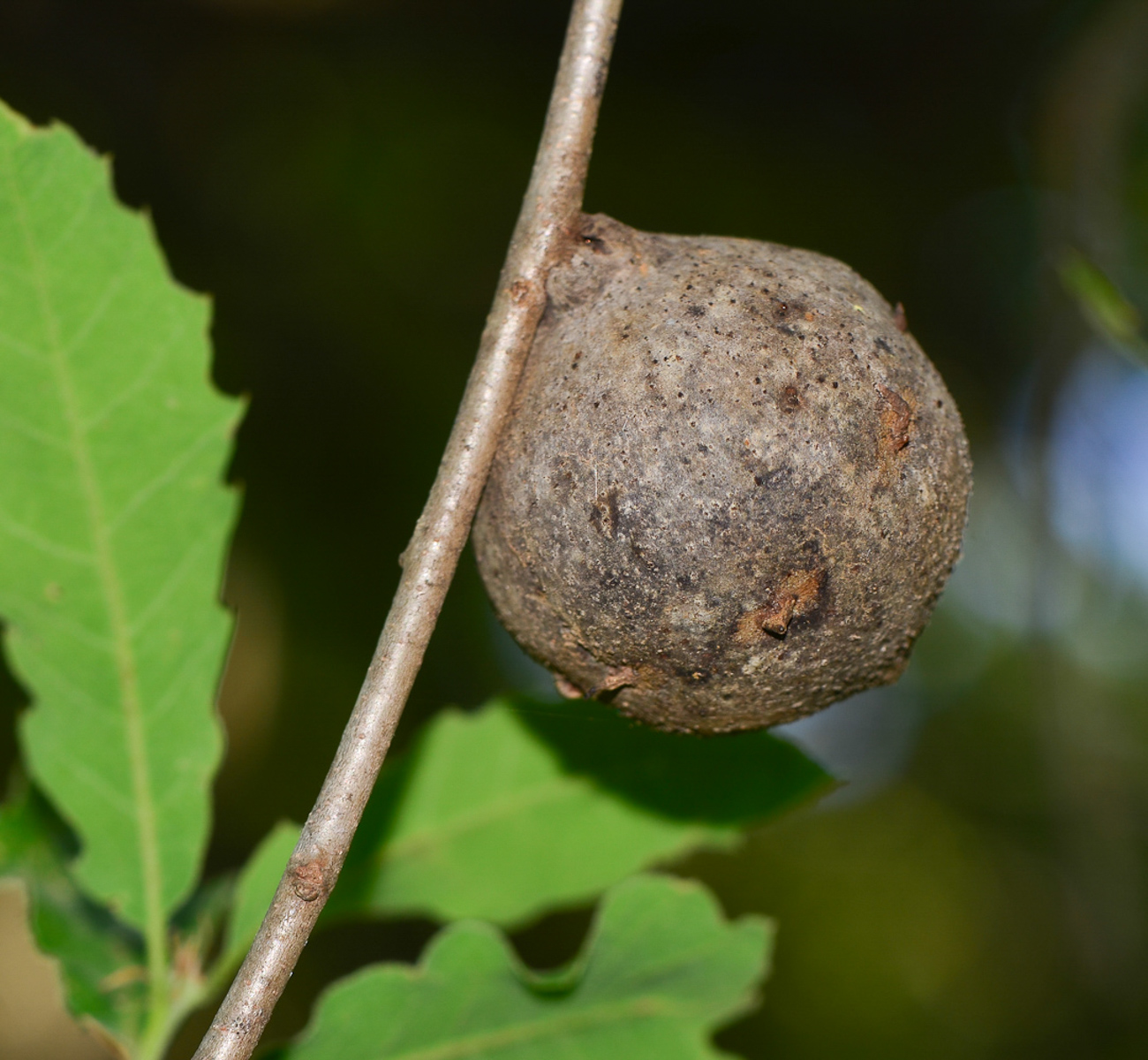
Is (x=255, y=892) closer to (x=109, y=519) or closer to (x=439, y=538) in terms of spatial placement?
(x=109, y=519)

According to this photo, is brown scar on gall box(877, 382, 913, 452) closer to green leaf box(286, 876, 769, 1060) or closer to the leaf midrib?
green leaf box(286, 876, 769, 1060)

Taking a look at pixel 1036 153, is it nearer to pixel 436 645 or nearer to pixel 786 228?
pixel 786 228

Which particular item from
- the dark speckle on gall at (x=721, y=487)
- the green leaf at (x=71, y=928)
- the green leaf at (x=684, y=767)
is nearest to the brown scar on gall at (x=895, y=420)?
the dark speckle on gall at (x=721, y=487)

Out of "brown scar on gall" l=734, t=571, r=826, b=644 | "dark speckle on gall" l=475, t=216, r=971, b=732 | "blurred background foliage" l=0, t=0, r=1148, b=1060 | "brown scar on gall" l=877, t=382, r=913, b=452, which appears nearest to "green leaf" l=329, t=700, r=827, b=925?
"dark speckle on gall" l=475, t=216, r=971, b=732

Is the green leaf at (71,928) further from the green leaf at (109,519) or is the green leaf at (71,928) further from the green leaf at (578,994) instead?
the green leaf at (578,994)

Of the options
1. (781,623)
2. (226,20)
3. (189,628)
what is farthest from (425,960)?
(226,20)

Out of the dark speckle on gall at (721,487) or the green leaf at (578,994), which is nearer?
the dark speckle on gall at (721,487)

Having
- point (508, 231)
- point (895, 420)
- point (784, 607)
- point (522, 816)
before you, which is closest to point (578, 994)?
point (522, 816)
